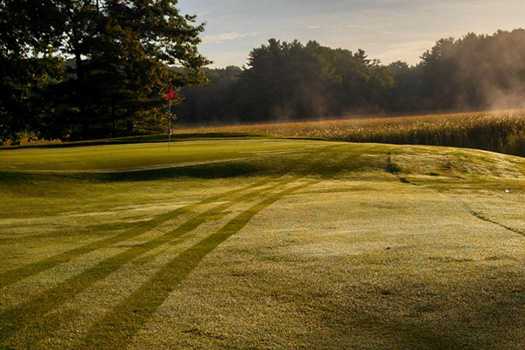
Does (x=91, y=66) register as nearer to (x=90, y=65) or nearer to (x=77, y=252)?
(x=90, y=65)

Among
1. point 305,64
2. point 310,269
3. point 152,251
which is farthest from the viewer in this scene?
point 305,64

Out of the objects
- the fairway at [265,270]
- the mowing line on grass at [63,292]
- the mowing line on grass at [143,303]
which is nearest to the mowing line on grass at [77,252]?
the fairway at [265,270]

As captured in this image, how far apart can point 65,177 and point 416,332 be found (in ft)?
35.5

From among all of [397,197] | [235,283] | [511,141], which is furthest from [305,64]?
[235,283]

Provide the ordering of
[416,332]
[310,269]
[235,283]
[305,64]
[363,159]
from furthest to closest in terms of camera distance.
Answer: [305,64] → [363,159] → [310,269] → [235,283] → [416,332]

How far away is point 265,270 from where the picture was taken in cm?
483

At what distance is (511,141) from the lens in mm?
24516

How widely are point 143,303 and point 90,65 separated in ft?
125

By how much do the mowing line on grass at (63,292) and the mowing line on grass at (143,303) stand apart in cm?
41

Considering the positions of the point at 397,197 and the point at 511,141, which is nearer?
the point at 397,197

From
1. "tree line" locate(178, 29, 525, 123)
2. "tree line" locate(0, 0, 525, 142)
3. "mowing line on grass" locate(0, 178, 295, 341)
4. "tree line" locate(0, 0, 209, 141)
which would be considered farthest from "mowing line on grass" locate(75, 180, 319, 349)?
"tree line" locate(178, 29, 525, 123)

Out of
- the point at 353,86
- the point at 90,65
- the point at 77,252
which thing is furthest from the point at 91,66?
the point at 353,86

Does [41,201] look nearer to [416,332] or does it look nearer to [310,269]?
[310,269]

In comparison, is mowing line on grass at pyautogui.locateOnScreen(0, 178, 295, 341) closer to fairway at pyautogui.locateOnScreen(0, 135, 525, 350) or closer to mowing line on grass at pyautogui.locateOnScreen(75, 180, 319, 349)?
fairway at pyautogui.locateOnScreen(0, 135, 525, 350)
